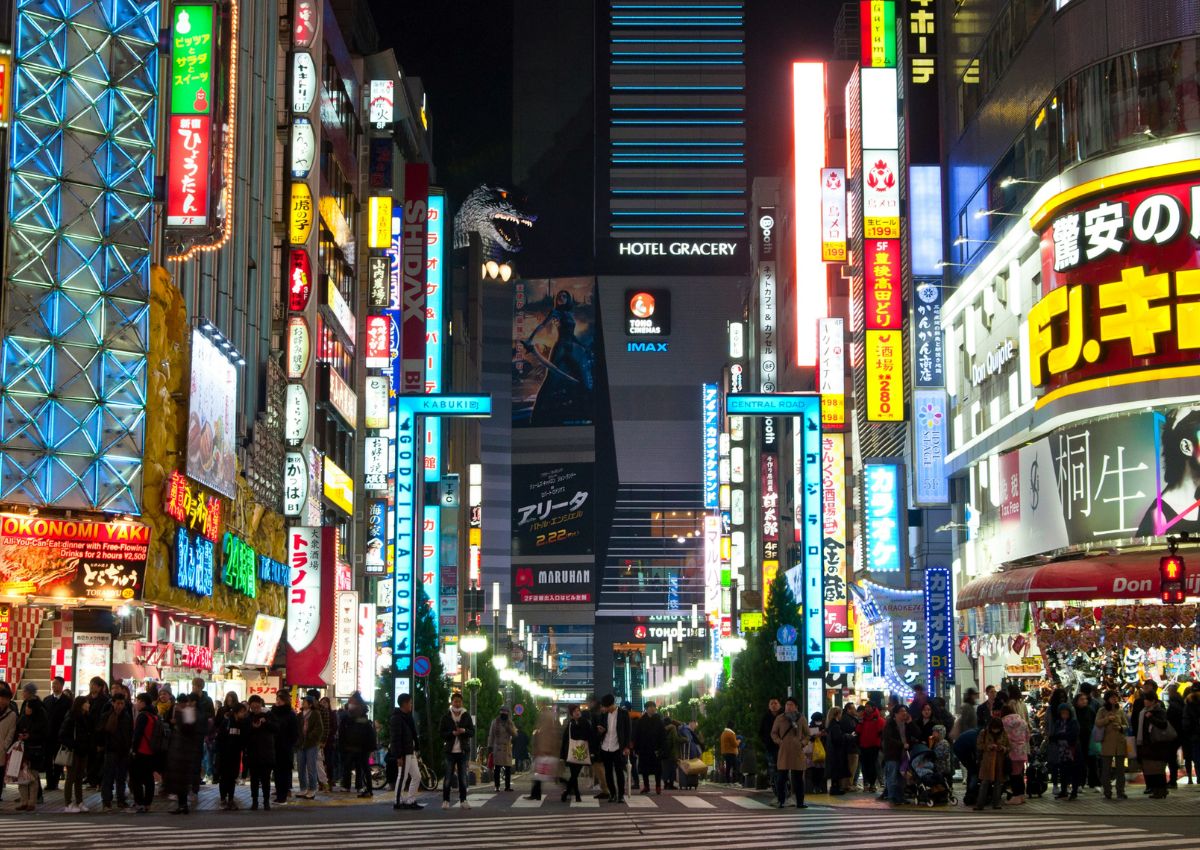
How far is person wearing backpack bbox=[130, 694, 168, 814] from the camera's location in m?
23.5

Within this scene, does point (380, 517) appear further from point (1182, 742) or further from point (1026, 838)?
point (1026, 838)

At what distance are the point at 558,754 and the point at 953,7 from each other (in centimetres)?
2675

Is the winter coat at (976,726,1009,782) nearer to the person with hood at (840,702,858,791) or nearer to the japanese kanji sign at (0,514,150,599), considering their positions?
the person with hood at (840,702,858,791)

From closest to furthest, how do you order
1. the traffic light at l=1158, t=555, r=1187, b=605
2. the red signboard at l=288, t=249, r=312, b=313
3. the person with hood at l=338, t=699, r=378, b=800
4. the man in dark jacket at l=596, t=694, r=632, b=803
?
the man in dark jacket at l=596, t=694, r=632, b=803 < the traffic light at l=1158, t=555, r=1187, b=605 < the person with hood at l=338, t=699, r=378, b=800 < the red signboard at l=288, t=249, r=312, b=313

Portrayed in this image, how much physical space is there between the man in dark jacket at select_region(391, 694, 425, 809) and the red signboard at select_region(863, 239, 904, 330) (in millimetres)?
22679

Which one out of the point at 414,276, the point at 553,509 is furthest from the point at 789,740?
the point at 553,509

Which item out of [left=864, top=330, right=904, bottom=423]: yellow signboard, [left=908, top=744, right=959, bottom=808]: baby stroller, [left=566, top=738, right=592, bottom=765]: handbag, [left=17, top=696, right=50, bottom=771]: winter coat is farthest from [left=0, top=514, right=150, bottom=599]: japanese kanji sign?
[left=864, top=330, right=904, bottom=423]: yellow signboard

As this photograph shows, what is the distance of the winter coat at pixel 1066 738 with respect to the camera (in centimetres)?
2578

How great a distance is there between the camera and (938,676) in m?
41.8

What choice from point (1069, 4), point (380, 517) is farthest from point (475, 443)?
point (1069, 4)

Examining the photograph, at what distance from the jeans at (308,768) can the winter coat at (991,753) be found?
35.0 ft

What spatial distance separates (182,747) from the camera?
23938mm

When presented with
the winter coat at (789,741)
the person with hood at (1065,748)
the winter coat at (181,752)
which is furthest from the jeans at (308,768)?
the person with hood at (1065,748)

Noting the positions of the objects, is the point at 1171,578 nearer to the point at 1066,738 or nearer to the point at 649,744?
the point at 1066,738
